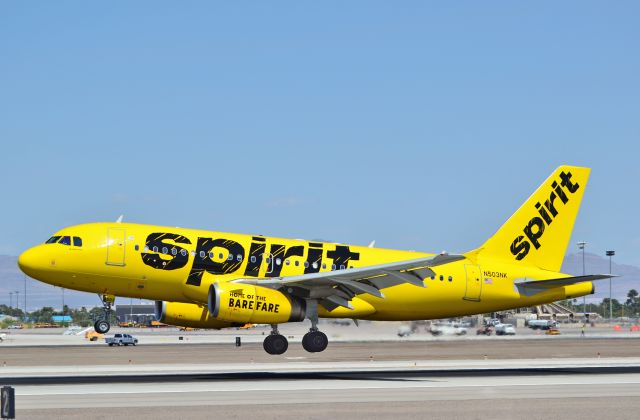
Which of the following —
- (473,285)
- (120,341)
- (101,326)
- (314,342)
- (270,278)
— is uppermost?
(270,278)

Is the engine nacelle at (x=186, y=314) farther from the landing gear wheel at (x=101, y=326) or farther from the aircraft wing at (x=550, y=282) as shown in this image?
the aircraft wing at (x=550, y=282)

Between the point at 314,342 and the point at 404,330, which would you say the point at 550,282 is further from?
the point at 404,330

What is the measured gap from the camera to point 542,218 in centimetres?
5819

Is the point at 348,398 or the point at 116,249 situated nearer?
the point at 348,398

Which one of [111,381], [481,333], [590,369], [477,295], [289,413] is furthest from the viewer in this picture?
[481,333]

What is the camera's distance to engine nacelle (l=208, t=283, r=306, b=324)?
47719mm

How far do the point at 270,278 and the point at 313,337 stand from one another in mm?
3416

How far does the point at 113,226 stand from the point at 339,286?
10852 mm

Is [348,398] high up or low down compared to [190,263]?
down

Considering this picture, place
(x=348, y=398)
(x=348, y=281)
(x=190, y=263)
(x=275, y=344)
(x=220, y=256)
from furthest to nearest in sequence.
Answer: (x=275, y=344) < (x=220, y=256) < (x=190, y=263) < (x=348, y=281) < (x=348, y=398)

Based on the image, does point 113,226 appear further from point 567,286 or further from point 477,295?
point 567,286

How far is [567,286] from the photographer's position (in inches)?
2183

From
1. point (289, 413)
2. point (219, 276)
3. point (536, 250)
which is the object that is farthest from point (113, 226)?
point (536, 250)

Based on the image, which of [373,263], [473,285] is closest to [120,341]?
[373,263]
